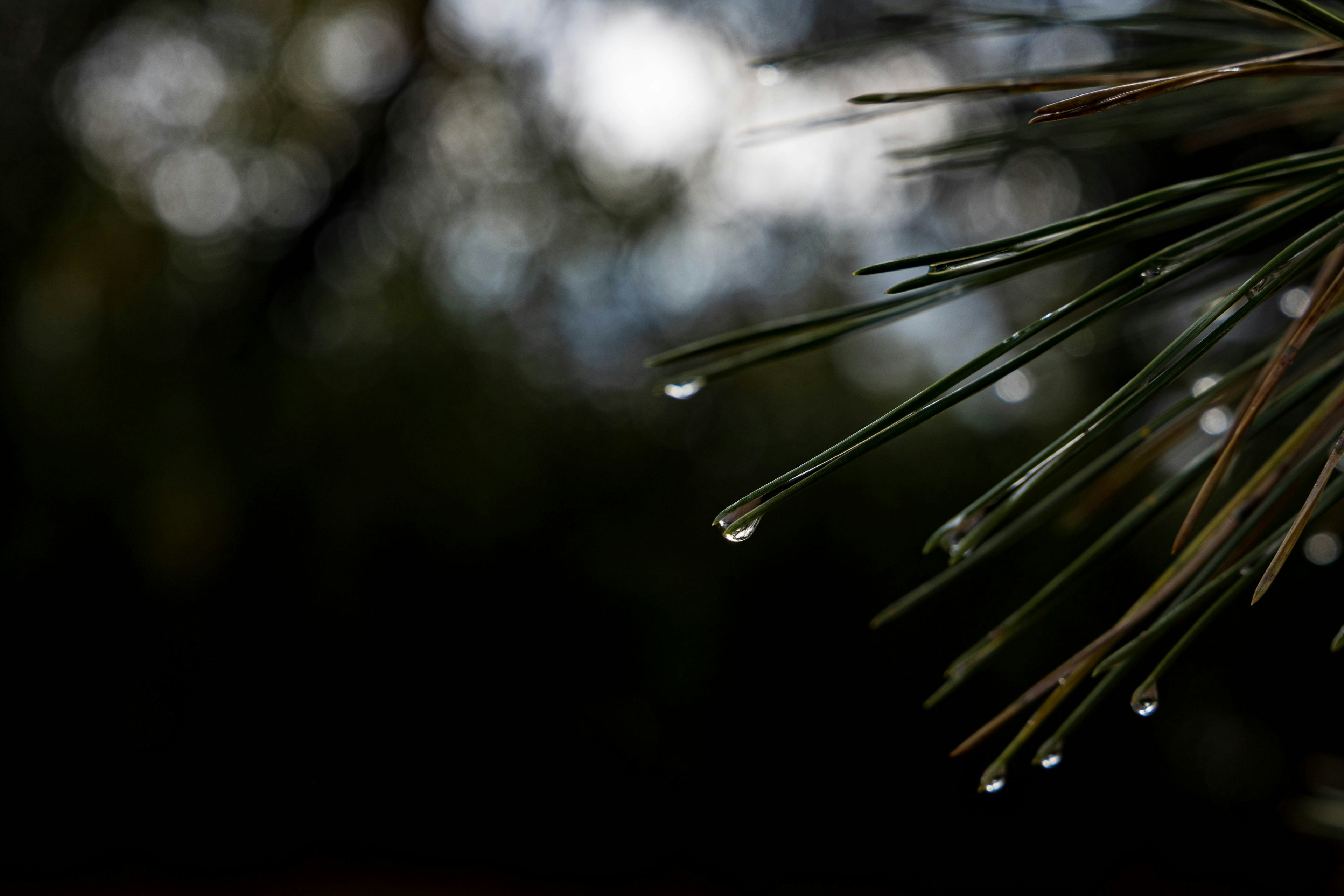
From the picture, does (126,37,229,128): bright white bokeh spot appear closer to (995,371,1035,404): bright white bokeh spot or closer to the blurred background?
the blurred background

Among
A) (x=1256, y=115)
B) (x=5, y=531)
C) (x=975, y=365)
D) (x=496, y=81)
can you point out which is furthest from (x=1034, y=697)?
(x=5, y=531)

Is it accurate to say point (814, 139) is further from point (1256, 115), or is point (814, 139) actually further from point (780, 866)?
point (780, 866)

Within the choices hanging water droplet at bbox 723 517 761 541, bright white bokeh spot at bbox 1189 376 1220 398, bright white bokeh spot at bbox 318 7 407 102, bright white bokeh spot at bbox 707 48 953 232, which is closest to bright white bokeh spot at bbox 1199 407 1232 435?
bright white bokeh spot at bbox 1189 376 1220 398

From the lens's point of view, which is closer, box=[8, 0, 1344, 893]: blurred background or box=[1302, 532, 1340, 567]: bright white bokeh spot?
box=[1302, 532, 1340, 567]: bright white bokeh spot

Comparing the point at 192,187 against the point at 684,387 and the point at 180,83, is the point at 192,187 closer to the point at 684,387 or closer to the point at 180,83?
the point at 180,83

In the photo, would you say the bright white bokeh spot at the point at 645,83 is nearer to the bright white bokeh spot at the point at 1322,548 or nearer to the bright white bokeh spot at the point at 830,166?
the bright white bokeh spot at the point at 830,166

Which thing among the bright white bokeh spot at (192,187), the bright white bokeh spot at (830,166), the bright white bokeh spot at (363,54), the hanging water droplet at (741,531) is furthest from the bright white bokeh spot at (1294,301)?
the bright white bokeh spot at (363,54)

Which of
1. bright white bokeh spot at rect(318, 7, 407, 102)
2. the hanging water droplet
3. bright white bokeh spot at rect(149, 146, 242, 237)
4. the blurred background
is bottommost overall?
the hanging water droplet
